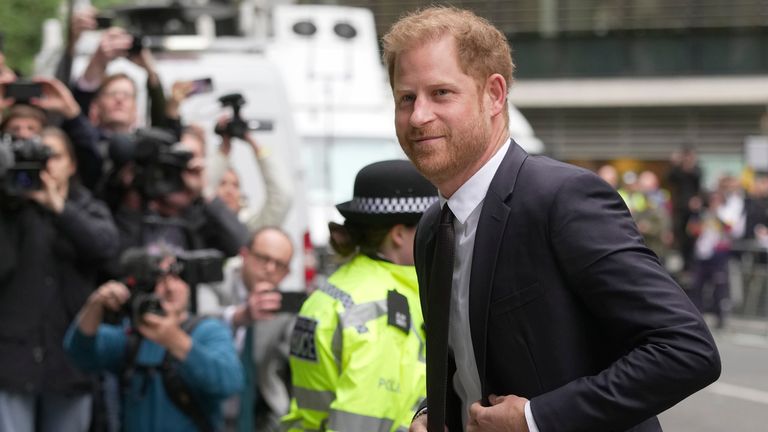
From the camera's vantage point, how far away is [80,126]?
8.13 metres

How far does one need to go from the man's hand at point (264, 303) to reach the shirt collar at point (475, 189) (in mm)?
3611

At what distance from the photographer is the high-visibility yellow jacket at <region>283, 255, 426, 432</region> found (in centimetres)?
446

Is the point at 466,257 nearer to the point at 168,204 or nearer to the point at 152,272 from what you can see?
the point at 152,272

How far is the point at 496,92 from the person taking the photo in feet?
11.2

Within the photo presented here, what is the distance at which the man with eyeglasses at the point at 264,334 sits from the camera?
7246 millimetres

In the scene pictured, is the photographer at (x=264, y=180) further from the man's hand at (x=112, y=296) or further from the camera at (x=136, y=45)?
the man's hand at (x=112, y=296)

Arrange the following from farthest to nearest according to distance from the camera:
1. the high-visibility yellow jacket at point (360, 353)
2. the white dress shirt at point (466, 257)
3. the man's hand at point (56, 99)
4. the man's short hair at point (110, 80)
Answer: the man's short hair at point (110, 80), the man's hand at point (56, 99), the high-visibility yellow jacket at point (360, 353), the white dress shirt at point (466, 257)

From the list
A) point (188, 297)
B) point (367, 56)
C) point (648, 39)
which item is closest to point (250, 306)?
point (188, 297)

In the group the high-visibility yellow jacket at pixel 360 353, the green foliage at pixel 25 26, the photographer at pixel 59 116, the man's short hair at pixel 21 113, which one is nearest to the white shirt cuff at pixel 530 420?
the high-visibility yellow jacket at pixel 360 353

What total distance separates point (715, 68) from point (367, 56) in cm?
2132

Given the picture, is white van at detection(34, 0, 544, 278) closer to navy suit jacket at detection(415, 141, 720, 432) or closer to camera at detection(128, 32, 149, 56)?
camera at detection(128, 32, 149, 56)

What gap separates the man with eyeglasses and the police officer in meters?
2.21

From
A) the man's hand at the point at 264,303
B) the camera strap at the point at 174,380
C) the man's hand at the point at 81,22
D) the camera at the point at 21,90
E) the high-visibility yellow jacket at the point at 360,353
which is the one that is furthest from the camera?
the man's hand at the point at 81,22

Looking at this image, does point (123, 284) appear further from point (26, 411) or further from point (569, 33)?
point (569, 33)
